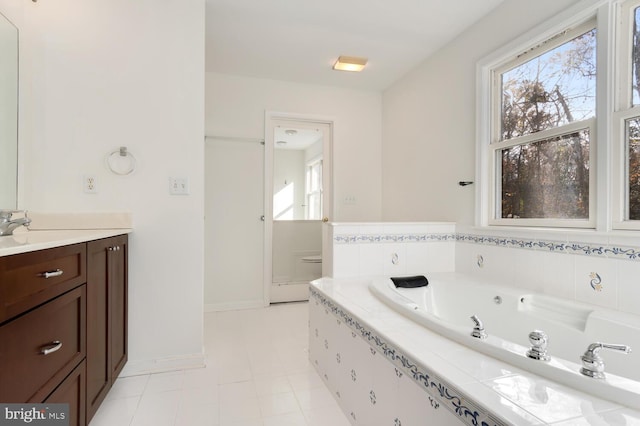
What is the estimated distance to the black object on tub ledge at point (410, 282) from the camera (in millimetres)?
2010

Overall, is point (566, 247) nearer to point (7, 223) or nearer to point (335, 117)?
point (335, 117)

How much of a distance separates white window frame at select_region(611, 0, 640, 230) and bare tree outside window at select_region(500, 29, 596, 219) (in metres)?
0.14

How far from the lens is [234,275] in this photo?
3.21 metres

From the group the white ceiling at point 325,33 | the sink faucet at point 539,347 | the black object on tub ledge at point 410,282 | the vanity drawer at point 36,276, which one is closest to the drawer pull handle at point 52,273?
the vanity drawer at point 36,276

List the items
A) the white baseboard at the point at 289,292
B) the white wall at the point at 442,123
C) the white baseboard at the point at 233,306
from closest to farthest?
the white wall at the point at 442,123 → the white baseboard at the point at 233,306 → the white baseboard at the point at 289,292

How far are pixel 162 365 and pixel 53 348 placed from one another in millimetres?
1040

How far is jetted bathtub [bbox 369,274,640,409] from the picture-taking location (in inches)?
32.4

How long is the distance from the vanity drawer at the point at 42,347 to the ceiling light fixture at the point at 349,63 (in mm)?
2547

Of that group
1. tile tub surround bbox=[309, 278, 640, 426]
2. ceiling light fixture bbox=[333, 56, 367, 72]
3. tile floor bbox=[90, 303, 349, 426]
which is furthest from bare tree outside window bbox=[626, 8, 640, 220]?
ceiling light fixture bbox=[333, 56, 367, 72]

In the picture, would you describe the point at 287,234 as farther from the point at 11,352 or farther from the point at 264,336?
the point at 11,352

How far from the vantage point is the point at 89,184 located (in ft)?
5.94

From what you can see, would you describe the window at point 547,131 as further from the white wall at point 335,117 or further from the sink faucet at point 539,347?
the white wall at point 335,117

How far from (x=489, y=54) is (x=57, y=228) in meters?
2.91

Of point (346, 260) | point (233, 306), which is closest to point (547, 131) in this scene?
point (346, 260)
